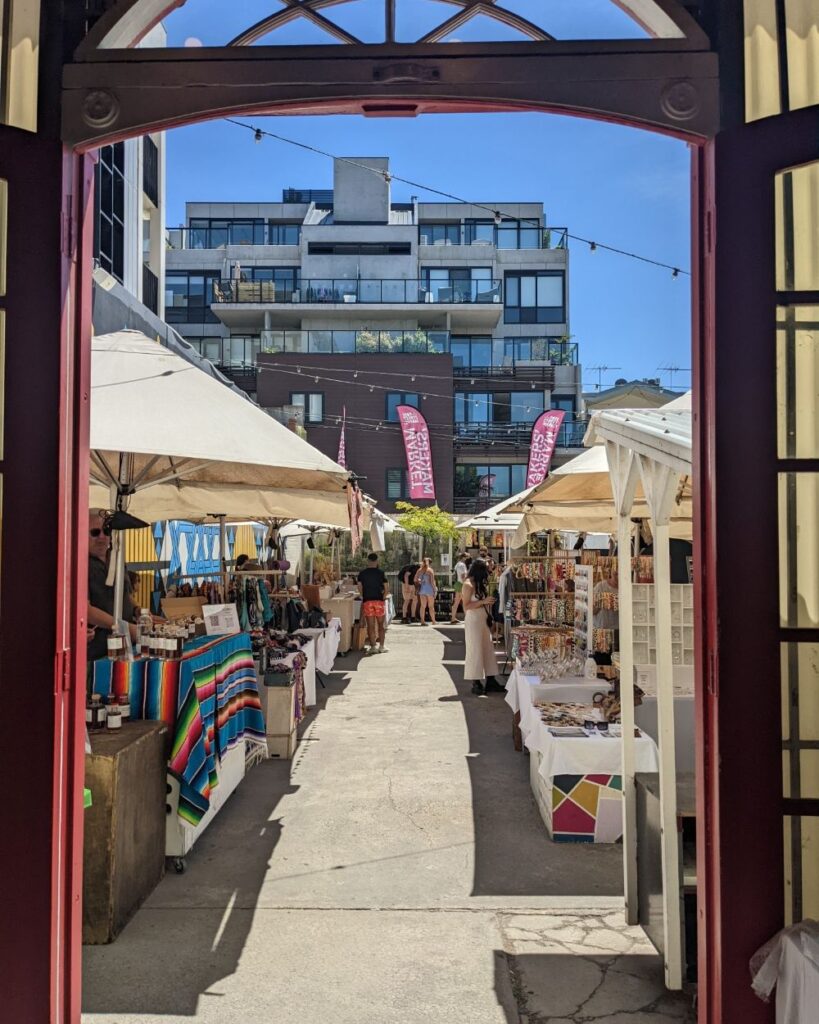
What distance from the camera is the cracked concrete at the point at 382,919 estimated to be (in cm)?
395

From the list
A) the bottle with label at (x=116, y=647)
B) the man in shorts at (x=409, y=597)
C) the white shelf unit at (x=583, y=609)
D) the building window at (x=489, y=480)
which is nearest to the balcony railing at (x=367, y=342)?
the building window at (x=489, y=480)

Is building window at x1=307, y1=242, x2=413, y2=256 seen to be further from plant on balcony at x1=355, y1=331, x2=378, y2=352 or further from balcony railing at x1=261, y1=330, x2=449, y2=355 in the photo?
plant on balcony at x1=355, y1=331, x2=378, y2=352

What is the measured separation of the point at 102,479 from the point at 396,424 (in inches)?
1162

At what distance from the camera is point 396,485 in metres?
35.7

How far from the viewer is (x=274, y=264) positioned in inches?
1682

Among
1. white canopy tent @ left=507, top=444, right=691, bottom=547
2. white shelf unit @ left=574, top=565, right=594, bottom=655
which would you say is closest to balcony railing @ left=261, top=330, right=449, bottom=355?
white canopy tent @ left=507, top=444, right=691, bottom=547

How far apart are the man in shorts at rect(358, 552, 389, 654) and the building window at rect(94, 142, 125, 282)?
6.82 metres

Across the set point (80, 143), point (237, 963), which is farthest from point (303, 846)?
point (80, 143)

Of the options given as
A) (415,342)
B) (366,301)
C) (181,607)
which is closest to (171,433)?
(181,607)

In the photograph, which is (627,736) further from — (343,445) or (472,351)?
(472,351)

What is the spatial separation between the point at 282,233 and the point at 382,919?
4567 centimetres

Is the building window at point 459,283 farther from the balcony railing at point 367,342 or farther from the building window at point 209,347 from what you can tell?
the building window at point 209,347

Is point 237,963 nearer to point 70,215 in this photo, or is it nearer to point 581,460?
point 70,215

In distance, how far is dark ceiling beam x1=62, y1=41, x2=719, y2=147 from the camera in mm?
2803
